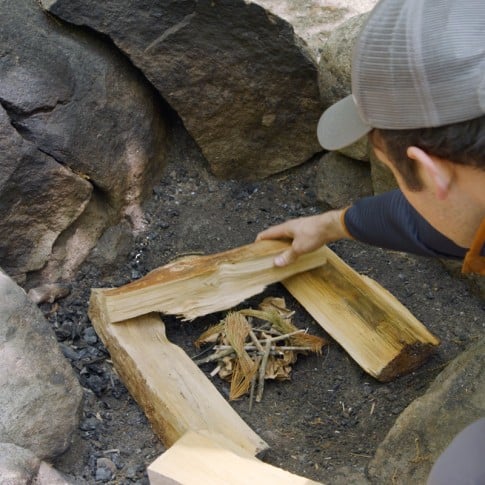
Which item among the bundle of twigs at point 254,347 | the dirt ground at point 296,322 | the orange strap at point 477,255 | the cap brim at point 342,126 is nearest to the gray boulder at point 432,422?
the dirt ground at point 296,322

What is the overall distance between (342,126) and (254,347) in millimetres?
1207

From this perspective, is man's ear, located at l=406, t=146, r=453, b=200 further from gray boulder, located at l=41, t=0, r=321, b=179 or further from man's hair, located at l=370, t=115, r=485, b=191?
gray boulder, located at l=41, t=0, r=321, b=179

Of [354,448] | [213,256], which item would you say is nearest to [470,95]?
[354,448]

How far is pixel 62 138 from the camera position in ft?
8.93

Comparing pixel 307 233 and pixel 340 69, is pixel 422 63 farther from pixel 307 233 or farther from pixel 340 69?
pixel 340 69

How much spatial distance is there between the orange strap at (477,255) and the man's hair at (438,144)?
151mm

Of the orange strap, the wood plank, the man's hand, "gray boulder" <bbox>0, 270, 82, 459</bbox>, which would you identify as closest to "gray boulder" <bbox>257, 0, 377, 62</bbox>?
the man's hand

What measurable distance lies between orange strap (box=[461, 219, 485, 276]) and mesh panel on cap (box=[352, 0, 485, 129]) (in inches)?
9.8

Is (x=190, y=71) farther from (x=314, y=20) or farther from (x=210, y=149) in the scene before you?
(x=314, y=20)

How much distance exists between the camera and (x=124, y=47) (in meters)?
2.88

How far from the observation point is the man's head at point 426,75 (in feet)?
4.28

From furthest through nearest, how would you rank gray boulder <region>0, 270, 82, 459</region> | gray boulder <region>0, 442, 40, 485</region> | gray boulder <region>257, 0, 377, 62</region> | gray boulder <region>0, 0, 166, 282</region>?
gray boulder <region>257, 0, 377, 62</region>, gray boulder <region>0, 0, 166, 282</region>, gray boulder <region>0, 270, 82, 459</region>, gray boulder <region>0, 442, 40, 485</region>

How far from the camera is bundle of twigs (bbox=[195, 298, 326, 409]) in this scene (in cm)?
257

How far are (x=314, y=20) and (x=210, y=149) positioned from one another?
2.80 ft
